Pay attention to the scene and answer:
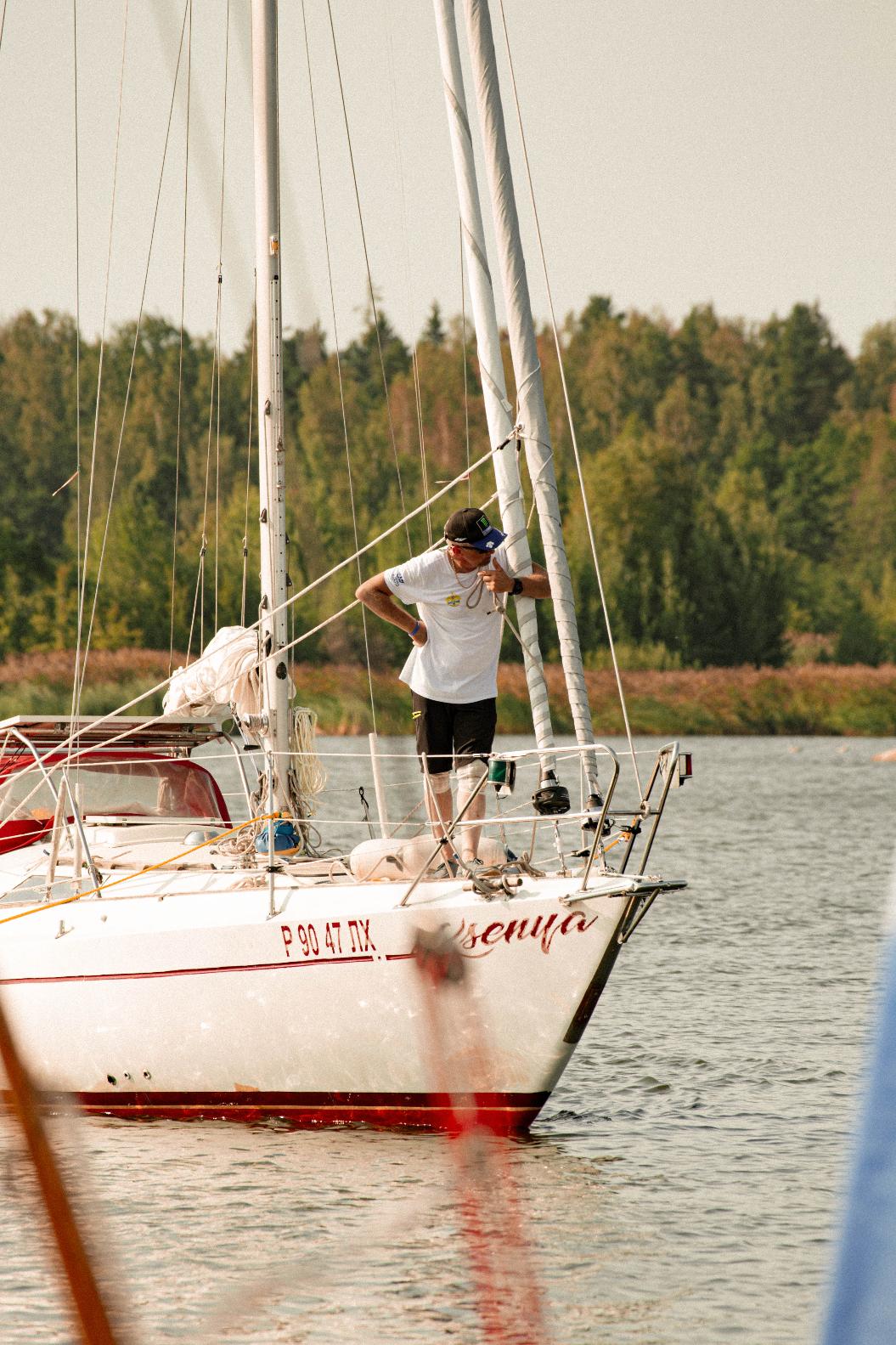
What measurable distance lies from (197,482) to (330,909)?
8.88 ft

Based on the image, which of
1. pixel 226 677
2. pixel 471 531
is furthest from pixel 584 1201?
pixel 226 677

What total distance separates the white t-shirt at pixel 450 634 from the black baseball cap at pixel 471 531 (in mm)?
145

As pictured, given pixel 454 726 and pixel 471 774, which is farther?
pixel 454 726

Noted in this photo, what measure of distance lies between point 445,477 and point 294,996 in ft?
11.7

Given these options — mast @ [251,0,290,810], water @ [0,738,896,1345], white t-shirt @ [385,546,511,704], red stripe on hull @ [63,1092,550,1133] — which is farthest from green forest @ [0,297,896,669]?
red stripe on hull @ [63,1092,550,1133]

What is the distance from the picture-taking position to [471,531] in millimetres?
8414

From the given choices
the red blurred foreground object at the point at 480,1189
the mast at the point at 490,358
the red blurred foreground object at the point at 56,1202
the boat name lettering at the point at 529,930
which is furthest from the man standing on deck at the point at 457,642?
the red blurred foreground object at the point at 56,1202

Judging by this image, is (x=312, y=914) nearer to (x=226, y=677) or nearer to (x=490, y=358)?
(x=226, y=677)

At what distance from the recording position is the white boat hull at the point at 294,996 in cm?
809

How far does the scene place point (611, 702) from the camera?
187 ft

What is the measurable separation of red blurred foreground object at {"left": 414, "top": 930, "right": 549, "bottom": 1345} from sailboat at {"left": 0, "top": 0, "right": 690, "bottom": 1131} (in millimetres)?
383

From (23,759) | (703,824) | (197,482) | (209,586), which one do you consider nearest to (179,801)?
(23,759)

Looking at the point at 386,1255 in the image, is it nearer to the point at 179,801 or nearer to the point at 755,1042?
the point at 179,801

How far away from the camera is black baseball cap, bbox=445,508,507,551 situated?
27.5 feet
